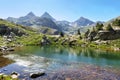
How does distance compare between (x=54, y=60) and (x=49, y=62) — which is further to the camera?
(x=54, y=60)

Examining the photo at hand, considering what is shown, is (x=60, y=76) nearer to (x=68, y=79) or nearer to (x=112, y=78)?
(x=68, y=79)

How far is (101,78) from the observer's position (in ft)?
225

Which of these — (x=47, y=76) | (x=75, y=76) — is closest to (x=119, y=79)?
(x=75, y=76)

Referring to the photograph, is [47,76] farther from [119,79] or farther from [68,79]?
[119,79]

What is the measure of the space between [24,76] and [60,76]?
41.1ft

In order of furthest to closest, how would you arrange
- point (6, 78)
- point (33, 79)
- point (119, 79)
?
point (119, 79) < point (33, 79) < point (6, 78)

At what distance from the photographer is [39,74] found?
68.5 meters

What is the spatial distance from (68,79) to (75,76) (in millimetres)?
5583

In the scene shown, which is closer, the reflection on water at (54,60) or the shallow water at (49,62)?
the shallow water at (49,62)

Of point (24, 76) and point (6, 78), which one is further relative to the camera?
point (24, 76)

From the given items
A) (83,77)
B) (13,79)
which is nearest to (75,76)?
(83,77)

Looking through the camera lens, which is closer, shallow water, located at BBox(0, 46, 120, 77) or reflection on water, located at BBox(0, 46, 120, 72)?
shallow water, located at BBox(0, 46, 120, 77)

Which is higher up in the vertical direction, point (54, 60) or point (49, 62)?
point (49, 62)

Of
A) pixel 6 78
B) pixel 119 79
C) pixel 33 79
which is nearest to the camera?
pixel 6 78
